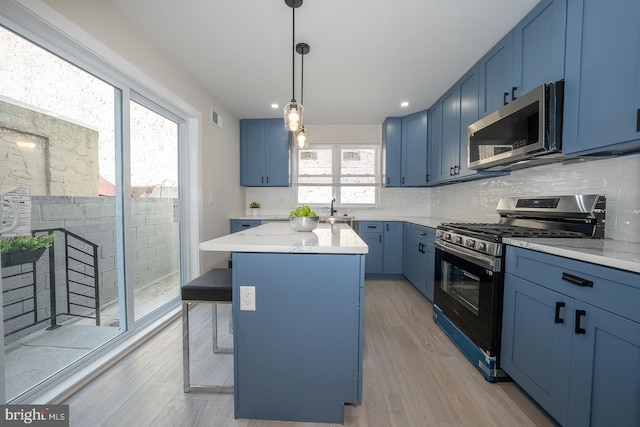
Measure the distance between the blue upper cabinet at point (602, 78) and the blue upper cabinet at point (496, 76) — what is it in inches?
19.9

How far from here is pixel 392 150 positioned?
3922mm

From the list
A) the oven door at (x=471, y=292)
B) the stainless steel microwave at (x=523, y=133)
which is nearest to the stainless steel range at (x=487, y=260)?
the oven door at (x=471, y=292)

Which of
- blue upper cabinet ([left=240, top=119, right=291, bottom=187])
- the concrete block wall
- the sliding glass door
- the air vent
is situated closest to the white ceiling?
the air vent

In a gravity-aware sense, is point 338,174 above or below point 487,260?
above

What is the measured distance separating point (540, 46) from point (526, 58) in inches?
4.9

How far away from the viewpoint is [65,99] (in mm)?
1595

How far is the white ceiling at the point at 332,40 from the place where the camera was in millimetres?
1743

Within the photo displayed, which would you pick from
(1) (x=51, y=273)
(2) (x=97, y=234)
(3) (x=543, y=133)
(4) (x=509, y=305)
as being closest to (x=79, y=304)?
(1) (x=51, y=273)

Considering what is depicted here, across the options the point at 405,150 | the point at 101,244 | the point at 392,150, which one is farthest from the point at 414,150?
the point at 101,244

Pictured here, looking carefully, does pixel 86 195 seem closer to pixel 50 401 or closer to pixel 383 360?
pixel 50 401

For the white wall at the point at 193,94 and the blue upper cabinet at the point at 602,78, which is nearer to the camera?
the blue upper cabinet at the point at 602,78

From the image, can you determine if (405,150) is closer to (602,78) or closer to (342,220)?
(342,220)

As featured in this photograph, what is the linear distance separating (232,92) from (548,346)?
3.58 m

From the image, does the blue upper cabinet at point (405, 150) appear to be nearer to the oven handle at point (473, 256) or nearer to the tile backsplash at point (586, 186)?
the tile backsplash at point (586, 186)
